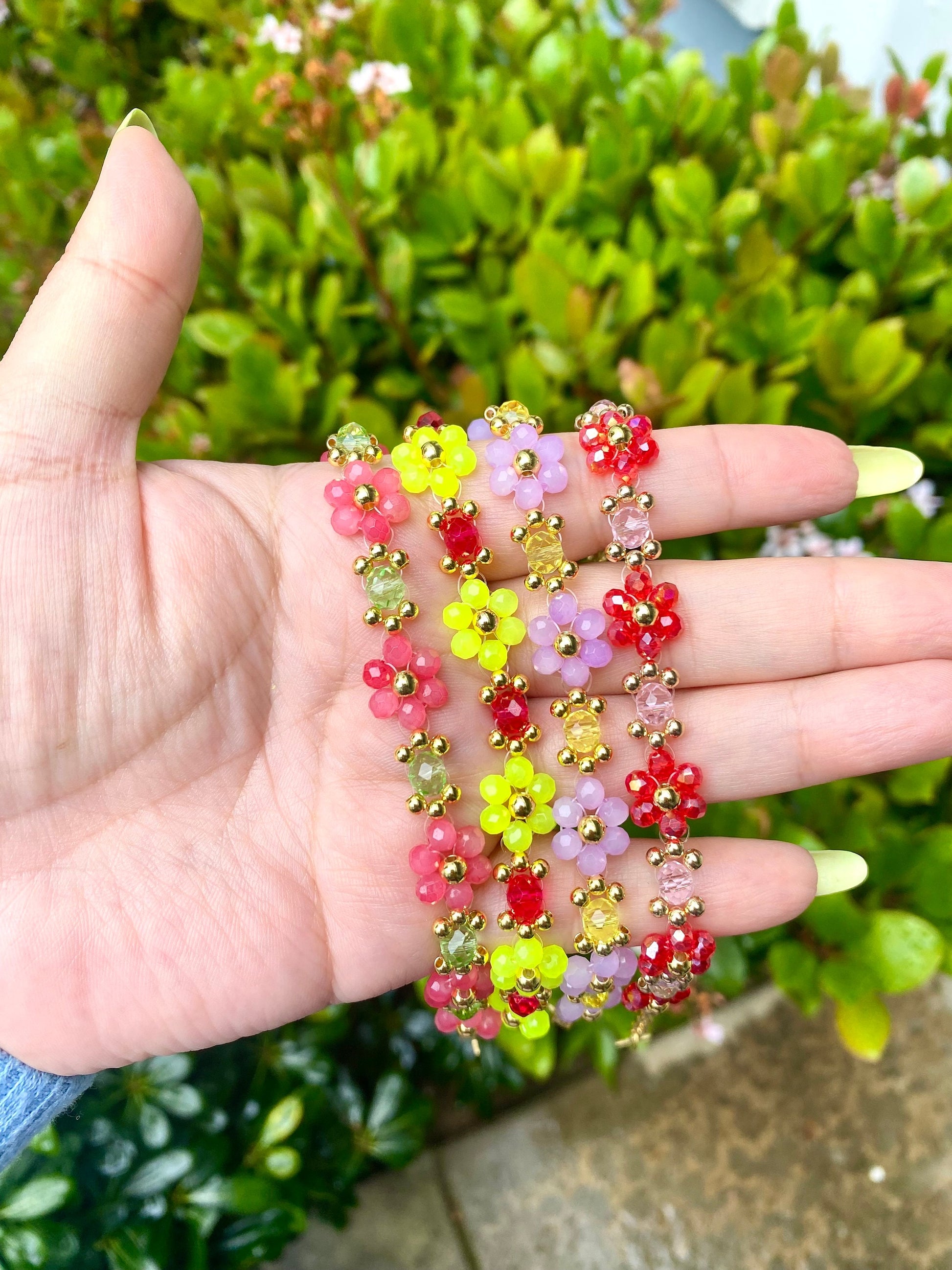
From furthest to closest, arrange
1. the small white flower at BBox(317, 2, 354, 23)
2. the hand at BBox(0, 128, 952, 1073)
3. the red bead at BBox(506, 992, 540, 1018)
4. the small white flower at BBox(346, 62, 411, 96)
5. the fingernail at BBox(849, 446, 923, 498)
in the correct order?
the small white flower at BBox(317, 2, 354, 23) < the small white flower at BBox(346, 62, 411, 96) < the fingernail at BBox(849, 446, 923, 498) < the red bead at BBox(506, 992, 540, 1018) < the hand at BBox(0, 128, 952, 1073)

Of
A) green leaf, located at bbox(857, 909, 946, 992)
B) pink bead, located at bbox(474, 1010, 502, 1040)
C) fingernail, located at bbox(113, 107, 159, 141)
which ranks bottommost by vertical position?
pink bead, located at bbox(474, 1010, 502, 1040)

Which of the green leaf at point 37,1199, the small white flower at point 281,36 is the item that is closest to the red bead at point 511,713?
the green leaf at point 37,1199

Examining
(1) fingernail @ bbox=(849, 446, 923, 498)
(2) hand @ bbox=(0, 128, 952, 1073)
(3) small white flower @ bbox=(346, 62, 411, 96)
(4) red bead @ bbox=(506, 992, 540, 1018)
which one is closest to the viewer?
(2) hand @ bbox=(0, 128, 952, 1073)

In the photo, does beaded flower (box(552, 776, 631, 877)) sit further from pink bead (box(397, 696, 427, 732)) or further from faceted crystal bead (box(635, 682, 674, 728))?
pink bead (box(397, 696, 427, 732))

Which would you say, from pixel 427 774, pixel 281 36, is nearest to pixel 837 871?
pixel 427 774

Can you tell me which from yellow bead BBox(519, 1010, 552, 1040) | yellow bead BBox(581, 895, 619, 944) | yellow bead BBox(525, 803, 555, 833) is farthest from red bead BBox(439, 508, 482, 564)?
yellow bead BBox(519, 1010, 552, 1040)
